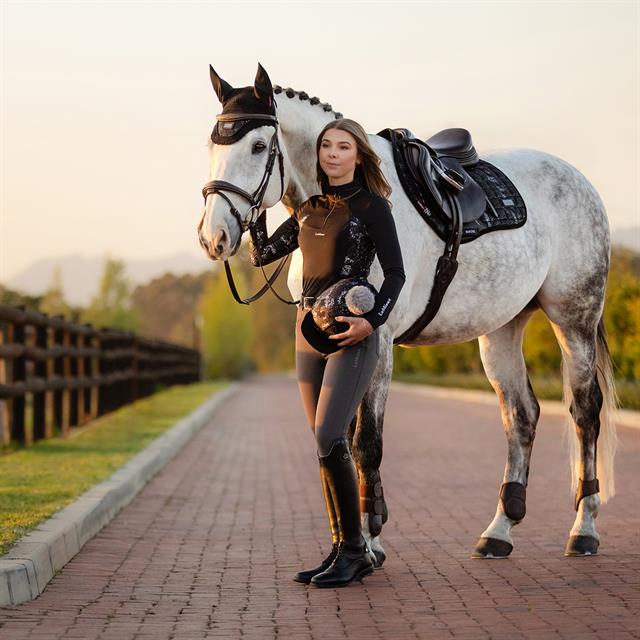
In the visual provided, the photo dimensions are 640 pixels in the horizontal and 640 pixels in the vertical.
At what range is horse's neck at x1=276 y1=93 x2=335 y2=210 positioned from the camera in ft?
19.4

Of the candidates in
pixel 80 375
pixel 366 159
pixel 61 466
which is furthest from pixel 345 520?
pixel 80 375

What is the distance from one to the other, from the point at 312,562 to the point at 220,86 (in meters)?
2.54

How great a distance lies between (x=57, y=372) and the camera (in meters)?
15.2

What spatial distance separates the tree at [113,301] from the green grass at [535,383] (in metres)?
30.6

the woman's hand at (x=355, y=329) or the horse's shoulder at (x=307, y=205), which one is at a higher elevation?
the horse's shoulder at (x=307, y=205)

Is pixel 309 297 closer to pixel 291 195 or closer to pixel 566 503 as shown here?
pixel 291 195

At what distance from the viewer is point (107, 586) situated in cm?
585

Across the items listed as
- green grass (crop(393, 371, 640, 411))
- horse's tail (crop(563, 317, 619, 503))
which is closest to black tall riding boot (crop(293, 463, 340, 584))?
horse's tail (crop(563, 317, 619, 503))

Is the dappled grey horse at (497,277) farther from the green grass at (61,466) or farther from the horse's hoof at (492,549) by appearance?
the green grass at (61,466)

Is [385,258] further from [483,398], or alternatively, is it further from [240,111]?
[483,398]

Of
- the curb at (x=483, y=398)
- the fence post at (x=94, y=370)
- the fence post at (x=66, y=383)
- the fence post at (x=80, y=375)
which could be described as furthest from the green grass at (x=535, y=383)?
the fence post at (x=94, y=370)

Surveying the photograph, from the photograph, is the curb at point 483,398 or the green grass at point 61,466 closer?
the green grass at point 61,466

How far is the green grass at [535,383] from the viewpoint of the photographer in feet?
71.4

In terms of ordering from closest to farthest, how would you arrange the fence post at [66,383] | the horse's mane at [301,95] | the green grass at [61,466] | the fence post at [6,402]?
the horse's mane at [301,95]
the green grass at [61,466]
the fence post at [6,402]
the fence post at [66,383]
